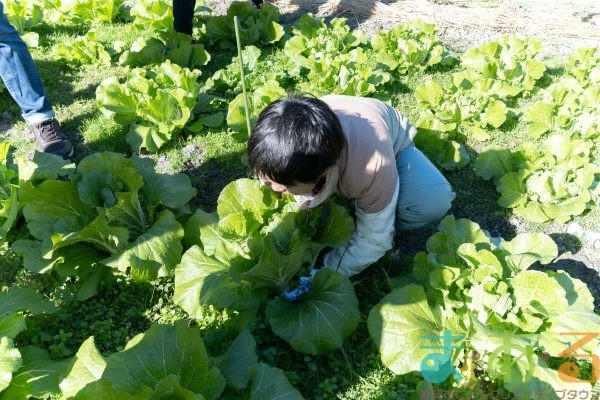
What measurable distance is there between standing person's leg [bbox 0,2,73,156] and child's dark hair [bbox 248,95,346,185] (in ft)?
8.14

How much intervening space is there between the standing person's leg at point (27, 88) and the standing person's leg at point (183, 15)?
5.41 feet

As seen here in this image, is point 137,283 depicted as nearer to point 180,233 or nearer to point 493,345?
point 180,233

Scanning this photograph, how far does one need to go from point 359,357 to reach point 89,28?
5.23m

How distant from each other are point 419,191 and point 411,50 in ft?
7.66

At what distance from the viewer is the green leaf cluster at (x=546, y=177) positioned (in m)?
3.46

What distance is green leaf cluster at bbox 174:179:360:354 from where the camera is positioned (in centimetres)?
258

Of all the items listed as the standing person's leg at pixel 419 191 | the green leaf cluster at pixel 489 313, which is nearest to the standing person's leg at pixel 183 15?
the standing person's leg at pixel 419 191

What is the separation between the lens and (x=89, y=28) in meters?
5.89

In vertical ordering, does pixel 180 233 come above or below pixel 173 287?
above

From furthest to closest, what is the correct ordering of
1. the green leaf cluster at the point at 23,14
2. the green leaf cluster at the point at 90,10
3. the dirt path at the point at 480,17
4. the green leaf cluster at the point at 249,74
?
1. the dirt path at the point at 480,17
2. the green leaf cluster at the point at 90,10
3. the green leaf cluster at the point at 23,14
4. the green leaf cluster at the point at 249,74

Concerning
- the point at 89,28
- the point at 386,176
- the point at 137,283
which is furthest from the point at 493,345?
the point at 89,28

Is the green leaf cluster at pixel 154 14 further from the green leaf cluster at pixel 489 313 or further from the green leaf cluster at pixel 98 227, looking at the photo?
the green leaf cluster at pixel 489 313
